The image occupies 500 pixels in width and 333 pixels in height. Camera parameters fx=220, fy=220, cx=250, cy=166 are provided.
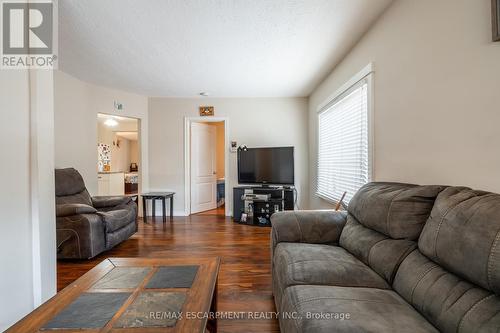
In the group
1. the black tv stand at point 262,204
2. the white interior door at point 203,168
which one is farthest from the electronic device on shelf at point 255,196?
the white interior door at point 203,168

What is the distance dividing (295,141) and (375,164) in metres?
2.54

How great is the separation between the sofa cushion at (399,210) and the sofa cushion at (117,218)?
2926 millimetres

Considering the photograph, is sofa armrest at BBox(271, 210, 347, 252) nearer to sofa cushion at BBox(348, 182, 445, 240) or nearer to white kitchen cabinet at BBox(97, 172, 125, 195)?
sofa cushion at BBox(348, 182, 445, 240)

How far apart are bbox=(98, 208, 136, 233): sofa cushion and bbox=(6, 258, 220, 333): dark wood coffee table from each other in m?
1.67

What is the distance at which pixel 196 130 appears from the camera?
194 inches

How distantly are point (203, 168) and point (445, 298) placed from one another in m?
4.72

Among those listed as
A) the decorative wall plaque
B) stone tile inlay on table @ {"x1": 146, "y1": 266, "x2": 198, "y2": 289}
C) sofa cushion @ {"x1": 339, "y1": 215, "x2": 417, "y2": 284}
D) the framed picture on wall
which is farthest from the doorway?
the framed picture on wall

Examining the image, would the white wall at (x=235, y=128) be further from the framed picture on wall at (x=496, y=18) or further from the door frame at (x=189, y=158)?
the framed picture on wall at (x=496, y=18)

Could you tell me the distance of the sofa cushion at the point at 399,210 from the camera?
1251 mm

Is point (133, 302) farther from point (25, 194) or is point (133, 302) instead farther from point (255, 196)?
point (255, 196)

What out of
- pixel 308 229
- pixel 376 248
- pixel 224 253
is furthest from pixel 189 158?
pixel 376 248

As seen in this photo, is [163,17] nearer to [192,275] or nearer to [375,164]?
[192,275]

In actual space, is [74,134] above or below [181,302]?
above

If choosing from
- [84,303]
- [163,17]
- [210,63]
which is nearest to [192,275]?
[84,303]
